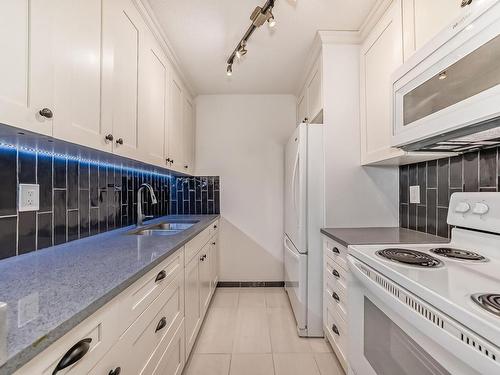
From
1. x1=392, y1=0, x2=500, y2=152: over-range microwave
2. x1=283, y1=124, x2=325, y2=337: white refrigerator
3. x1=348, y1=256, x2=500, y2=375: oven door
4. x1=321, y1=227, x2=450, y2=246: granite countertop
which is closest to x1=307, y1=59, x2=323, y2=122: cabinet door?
x1=283, y1=124, x2=325, y2=337: white refrigerator

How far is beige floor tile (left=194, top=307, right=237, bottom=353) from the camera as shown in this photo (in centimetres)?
194

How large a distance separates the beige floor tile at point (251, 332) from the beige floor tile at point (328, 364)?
36cm

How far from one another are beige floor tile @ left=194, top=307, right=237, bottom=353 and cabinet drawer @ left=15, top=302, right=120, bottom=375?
4.47 feet

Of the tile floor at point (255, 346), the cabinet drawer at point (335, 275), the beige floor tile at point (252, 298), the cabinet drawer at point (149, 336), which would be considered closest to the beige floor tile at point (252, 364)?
the tile floor at point (255, 346)

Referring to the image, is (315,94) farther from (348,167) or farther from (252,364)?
(252,364)

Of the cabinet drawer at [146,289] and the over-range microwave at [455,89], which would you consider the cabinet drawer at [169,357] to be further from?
the over-range microwave at [455,89]

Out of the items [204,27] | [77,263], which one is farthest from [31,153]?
[204,27]

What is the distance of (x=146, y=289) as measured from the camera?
1018 mm

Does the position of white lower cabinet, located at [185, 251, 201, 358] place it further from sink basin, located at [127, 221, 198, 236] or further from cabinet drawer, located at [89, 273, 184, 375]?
sink basin, located at [127, 221, 198, 236]

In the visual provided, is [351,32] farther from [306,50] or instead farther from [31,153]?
[31,153]

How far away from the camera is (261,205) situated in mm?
3221

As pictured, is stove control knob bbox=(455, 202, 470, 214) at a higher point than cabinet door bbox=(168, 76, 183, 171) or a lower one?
lower

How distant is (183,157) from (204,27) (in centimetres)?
123

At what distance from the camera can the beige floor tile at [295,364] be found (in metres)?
1.70
